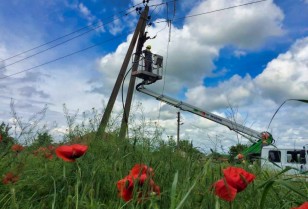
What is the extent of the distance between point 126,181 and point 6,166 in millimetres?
1691

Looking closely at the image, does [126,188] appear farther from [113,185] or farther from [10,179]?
[10,179]

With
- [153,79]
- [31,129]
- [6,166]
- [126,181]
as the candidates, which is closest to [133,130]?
[31,129]

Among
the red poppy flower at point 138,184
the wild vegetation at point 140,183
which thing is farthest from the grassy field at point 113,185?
the red poppy flower at point 138,184

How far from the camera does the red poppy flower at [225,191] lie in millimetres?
1028

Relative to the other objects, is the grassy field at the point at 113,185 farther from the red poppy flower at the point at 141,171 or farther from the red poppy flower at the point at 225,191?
the red poppy flower at the point at 225,191

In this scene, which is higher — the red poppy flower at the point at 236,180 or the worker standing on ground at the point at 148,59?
the worker standing on ground at the point at 148,59

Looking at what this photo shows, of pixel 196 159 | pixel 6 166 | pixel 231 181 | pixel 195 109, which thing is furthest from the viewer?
pixel 195 109

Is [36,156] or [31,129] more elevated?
[31,129]

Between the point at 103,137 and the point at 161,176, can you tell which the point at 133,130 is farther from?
the point at 161,176

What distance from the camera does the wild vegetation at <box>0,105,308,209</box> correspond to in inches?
47.4

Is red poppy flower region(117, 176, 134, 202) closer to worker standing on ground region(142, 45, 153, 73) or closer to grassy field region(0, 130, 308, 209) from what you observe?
grassy field region(0, 130, 308, 209)

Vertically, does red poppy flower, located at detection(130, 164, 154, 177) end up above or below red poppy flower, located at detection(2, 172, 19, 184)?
above

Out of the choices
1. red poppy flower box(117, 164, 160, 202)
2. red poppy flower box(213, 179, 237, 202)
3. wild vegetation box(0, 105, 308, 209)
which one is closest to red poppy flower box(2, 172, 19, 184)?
wild vegetation box(0, 105, 308, 209)

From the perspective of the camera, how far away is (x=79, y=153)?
1.76 metres
